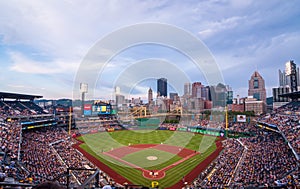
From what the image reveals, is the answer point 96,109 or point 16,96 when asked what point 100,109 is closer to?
point 96,109

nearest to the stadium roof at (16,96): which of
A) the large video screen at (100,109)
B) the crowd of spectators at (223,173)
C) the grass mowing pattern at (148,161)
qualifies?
the large video screen at (100,109)

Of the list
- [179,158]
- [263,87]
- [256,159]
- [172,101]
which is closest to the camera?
[256,159]

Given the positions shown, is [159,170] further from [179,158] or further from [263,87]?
[263,87]

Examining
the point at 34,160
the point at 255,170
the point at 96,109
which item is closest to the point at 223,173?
the point at 255,170

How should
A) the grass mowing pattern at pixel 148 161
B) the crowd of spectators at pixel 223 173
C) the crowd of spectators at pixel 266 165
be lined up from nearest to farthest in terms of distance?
the crowd of spectators at pixel 266 165, the crowd of spectators at pixel 223 173, the grass mowing pattern at pixel 148 161

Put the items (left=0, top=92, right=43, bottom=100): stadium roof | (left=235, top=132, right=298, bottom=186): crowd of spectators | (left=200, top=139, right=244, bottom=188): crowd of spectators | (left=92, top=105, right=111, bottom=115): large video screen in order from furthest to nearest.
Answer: (left=92, top=105, right=111, bottom=115): large video screen < (left=0, top=92, right=43, bottom=100): stadium roof < (left=200, top=139, right=244, bottom=188): crowd of spectators < (left=235, top=132, right=298, bottom=186): crowd of spectators

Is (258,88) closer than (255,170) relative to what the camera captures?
No

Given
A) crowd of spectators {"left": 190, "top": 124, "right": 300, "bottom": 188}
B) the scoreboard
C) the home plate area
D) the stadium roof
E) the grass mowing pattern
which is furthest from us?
the scoreboard

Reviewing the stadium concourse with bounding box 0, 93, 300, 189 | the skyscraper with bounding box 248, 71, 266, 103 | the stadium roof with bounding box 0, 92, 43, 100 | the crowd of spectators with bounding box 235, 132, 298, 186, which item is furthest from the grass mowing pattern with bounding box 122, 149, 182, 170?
the skyscraper with bounding box 248, 71, 266, 103

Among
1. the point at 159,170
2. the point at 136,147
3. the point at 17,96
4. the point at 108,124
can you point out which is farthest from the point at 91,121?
the point at 159,170

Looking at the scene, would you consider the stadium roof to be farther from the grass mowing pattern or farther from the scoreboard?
the grass mowing pattern

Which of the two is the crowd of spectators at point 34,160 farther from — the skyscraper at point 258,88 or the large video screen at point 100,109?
the skyscraper at point 258,88
